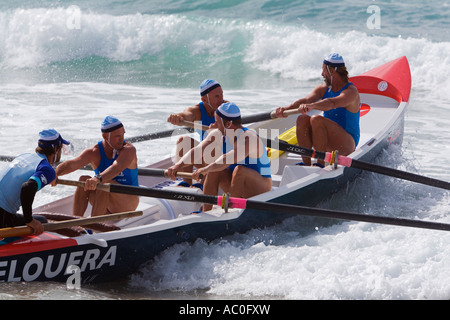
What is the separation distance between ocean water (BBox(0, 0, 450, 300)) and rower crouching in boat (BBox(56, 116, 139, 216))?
791 mm

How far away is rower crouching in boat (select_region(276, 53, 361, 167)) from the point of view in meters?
7.54

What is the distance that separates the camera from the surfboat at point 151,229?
5.08 metres

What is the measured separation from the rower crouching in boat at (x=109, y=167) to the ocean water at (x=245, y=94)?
0.79m

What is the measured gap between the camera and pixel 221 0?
73.2 ft

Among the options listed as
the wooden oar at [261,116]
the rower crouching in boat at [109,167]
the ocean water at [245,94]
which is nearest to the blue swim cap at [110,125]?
the rower crouching in boat at [109,167]

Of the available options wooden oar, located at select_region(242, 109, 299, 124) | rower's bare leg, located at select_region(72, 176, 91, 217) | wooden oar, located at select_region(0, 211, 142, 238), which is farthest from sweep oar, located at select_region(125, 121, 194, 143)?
wooden oar, located at select_region(0, 211, 142, 238)

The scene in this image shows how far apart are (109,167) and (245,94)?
10126 millimetres

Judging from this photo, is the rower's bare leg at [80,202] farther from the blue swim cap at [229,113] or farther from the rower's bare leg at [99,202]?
the blue swim cap at [229,113]

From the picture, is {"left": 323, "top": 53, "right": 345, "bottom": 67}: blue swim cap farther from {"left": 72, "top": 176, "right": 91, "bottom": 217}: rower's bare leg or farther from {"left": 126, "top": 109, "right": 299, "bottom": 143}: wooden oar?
{"left": 72, "top": 176, "right": 91, "bottom": 217}: rower's bare leg

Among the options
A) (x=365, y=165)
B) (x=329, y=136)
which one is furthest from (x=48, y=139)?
(x=329, y=136)

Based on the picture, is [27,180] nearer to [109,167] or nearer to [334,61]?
[109,167]

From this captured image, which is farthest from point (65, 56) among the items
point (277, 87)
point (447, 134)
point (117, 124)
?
point (117, 124)

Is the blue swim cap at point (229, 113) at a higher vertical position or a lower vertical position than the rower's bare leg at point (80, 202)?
higher

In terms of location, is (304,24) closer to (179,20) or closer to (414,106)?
(179,20)
